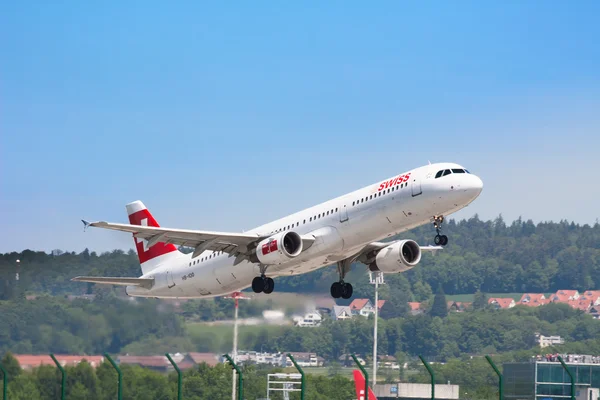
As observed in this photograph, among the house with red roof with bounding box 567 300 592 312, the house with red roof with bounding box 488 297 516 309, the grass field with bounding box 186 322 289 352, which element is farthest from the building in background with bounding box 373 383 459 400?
the house with red roof with bounding box 567 300 592 312

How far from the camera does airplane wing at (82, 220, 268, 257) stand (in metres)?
50.8

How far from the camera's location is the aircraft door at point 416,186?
154ft

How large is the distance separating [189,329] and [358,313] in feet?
148

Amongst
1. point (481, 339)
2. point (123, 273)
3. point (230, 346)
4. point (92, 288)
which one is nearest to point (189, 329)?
point (230, 346)

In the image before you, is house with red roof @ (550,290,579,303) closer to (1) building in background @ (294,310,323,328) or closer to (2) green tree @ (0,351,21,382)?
(1) building in background @ (294,310,323,328)

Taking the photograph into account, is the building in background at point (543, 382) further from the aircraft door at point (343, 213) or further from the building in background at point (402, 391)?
the aircraft door at point (343, 213)

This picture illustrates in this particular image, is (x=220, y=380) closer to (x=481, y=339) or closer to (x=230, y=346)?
(x=230, y=346)

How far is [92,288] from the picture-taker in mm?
61906

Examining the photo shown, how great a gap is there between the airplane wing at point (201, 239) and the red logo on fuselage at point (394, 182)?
7024mm

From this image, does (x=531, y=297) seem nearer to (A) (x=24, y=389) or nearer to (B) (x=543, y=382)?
(B) (x=543, y=382)

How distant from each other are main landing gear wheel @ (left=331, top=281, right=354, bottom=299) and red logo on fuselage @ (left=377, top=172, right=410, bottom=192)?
33.2ft

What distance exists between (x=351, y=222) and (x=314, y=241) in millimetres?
2225

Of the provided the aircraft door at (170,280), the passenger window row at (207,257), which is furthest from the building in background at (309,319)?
the passenger window row at (207,257)

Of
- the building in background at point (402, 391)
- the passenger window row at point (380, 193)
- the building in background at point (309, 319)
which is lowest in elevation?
the building in background at point (402, 391)
